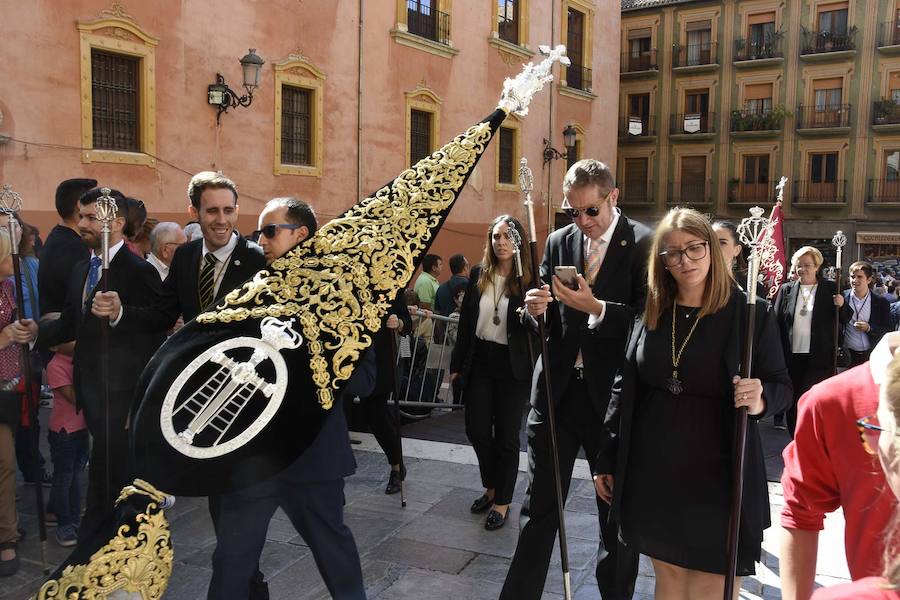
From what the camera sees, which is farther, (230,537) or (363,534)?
(363,534)

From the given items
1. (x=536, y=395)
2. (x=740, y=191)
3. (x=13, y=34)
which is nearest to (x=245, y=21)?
(x=13, y=34)

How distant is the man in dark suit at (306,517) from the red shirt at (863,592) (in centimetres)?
196

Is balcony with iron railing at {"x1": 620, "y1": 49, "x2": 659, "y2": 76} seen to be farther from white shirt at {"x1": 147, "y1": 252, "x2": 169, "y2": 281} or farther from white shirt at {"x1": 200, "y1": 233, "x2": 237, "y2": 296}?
white shirt at {"x1": 200, "y1": 233, "x2": 237, "y2": 296}

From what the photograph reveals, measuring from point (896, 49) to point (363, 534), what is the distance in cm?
3319

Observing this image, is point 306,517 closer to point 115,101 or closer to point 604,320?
point 604,320

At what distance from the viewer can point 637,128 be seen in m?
35.2

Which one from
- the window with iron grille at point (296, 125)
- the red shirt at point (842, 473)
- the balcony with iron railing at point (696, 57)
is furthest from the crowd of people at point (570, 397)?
the balcony with iron railing at point (696, 57)

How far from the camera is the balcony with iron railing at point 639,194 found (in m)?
35.8

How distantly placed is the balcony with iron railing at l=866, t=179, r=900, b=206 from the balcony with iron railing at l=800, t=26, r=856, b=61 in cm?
503

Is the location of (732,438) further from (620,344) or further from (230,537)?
(230,537)

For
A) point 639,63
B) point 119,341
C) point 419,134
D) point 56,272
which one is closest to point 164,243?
point 56,272

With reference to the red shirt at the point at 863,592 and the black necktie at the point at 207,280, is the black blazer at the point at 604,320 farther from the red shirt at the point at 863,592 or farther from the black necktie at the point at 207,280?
the red shirt at the point at 863,592

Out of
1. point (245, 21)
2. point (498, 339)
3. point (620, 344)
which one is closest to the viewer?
point (620, 344)

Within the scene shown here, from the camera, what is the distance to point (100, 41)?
11977 mm
